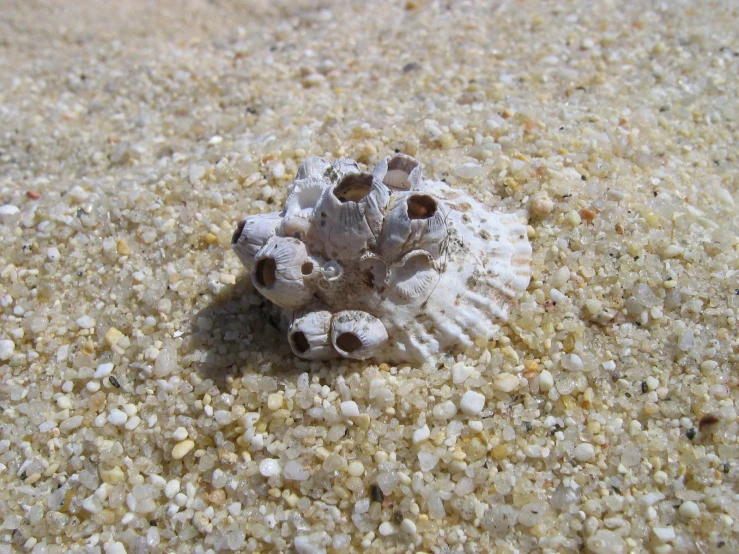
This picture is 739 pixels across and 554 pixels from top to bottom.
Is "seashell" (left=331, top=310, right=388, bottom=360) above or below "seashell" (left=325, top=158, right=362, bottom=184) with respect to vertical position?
below

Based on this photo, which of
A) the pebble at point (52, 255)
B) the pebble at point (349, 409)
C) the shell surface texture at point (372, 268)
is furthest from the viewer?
the pebble at point (52, 255)

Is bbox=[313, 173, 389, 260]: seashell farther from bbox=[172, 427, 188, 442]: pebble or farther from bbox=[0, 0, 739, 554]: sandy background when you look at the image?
bbox=[172, 427, 188, 442]: pebble

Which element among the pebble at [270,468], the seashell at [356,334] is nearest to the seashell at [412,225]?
the seashell at [356,334]

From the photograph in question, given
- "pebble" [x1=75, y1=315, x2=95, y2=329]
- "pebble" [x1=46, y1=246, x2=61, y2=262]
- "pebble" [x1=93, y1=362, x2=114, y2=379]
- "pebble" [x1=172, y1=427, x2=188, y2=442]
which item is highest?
"pebble" [x1=46, y1=246, x2=61, y2=262]

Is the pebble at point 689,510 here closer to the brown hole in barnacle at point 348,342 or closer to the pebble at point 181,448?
the brown hole in barnacle at point 348,342

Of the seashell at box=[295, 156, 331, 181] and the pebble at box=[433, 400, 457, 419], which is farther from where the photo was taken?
the seashell at box=[295, 156, 331, 181]

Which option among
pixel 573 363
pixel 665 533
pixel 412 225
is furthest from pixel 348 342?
pixel 665 533

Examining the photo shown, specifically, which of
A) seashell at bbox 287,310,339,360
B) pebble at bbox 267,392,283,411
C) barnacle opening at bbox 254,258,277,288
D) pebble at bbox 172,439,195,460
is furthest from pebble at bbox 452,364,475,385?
pebble at bbox 172,439,195,460
